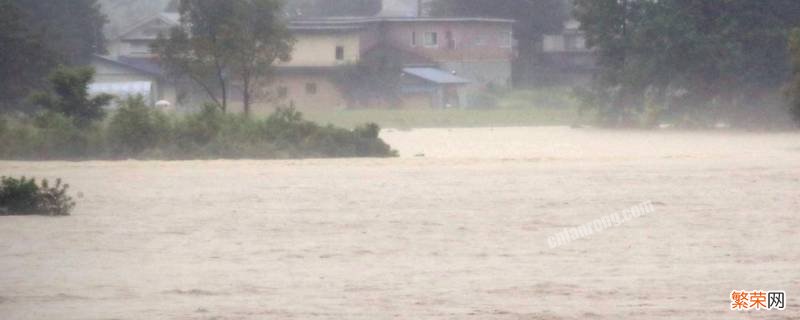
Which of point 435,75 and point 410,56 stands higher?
point 410,56

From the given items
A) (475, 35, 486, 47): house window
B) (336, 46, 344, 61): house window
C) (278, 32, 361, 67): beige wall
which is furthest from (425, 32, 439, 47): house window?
(336, 46, 344, 61): house window

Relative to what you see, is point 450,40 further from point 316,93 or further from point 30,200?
point 30,200

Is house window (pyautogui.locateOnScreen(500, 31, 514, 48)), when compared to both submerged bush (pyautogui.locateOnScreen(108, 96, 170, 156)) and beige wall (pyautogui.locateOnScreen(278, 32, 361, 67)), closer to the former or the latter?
beige wall (pyautogui.locateOnScreen(278, 32, 361, 67))

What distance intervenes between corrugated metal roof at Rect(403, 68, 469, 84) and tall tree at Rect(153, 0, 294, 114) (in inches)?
1353

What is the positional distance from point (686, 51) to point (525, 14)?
36058mm

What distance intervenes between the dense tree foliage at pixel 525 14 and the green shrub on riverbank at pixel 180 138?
54.2 m

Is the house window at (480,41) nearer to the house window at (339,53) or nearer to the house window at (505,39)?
the house window at (505,39)

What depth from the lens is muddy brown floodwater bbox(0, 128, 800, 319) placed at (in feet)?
34.7

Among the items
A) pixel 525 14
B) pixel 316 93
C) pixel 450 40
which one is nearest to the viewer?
pixel 316 93

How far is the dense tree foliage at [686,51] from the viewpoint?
48.5 metres

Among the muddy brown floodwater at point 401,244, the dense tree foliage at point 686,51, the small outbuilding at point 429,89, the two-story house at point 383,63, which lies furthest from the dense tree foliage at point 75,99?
the small outbuilding at point 429,89

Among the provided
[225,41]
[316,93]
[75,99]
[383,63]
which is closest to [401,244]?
[75,99]

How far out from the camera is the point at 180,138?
97.7 ft

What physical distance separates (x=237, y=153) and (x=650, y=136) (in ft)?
70.1
